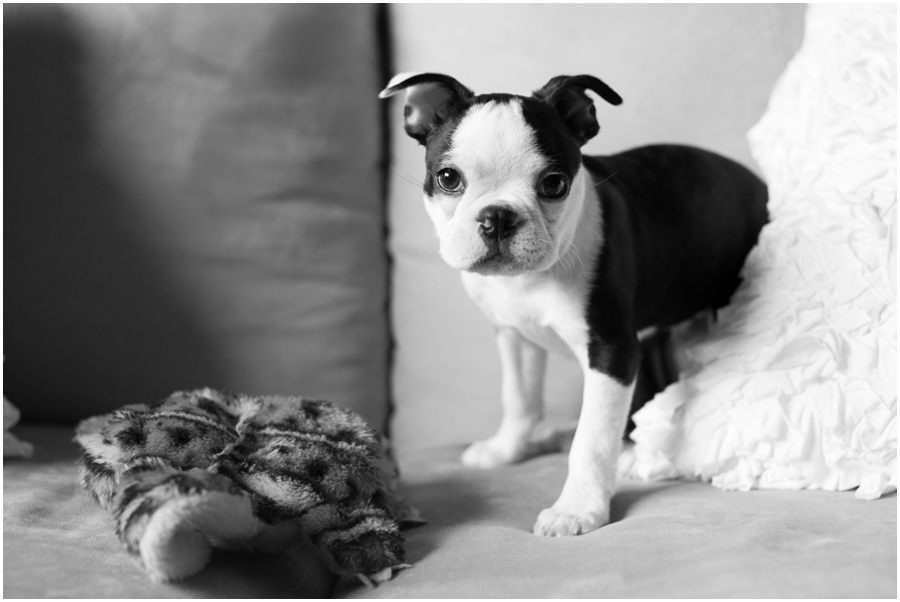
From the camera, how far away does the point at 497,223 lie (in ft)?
4.04

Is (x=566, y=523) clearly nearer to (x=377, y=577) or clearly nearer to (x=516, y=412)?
(x=377, y=577)

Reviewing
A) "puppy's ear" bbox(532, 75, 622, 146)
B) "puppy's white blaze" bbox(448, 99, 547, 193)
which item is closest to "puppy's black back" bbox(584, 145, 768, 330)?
"puppy's ear" bbox(532, 75, 622, 146)

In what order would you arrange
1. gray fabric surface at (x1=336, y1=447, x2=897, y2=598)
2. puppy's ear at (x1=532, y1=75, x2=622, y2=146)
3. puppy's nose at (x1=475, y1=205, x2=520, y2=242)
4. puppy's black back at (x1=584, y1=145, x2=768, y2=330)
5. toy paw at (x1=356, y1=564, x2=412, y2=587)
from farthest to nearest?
1. puppy's black back at (x1=584, y1=145, x2=768, y2=330)
2. puppy's ear at (x1=532, y1=75, x2=622, y2=146)
3. puppy's nose at (x1=475, y1=205, x2=520, y2=242)
4. toy paw at (x1=356, y1=564, x2=412, y2=587)
5. gray fabric surface at (x1=336, y1=447, x2=897, y2=598)

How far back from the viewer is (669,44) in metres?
1.86

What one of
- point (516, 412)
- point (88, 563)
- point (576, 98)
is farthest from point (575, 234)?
point (88, 563)

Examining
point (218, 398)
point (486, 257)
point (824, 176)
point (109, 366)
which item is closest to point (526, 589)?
point (486, 257)

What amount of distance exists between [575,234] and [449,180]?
0.84 ft

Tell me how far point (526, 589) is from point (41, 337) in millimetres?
1344

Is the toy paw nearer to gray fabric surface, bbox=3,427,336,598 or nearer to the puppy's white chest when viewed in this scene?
gray fabric surface, bbox=3,427,336,598

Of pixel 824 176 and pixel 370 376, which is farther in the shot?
pixel 370 376

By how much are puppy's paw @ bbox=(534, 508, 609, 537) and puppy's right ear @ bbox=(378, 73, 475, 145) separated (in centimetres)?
A: 69

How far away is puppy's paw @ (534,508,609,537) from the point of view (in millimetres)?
1239

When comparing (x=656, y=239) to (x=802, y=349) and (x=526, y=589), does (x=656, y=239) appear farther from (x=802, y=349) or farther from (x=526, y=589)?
(x=526, y=589)

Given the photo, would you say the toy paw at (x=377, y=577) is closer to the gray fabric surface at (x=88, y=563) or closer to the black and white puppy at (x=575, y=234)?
the gray fabric surface at (x=88, y=563)
